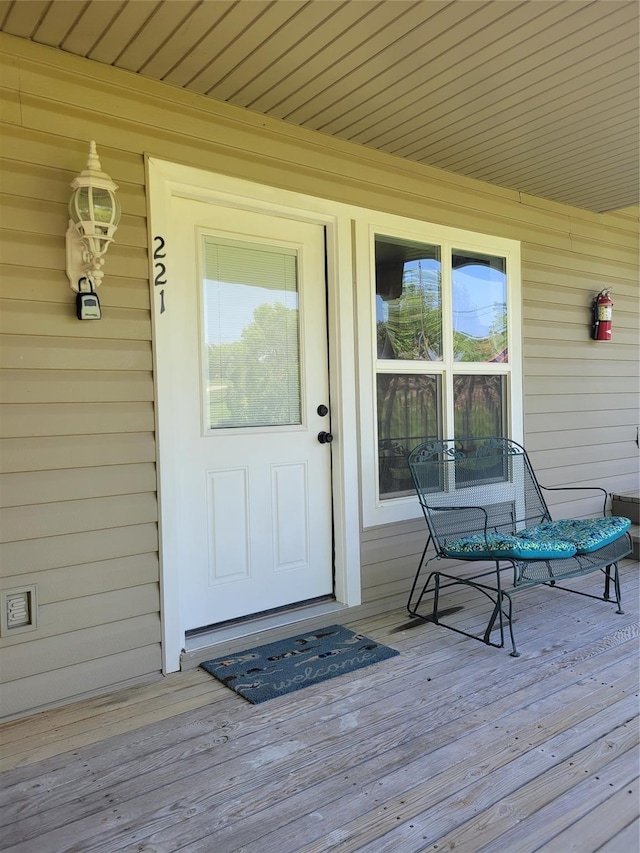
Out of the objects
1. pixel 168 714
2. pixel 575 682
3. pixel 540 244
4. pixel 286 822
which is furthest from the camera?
pixel 540 244

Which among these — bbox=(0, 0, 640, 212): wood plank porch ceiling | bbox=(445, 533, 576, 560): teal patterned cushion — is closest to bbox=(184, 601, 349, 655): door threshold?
bbox=(445, 533, 576, 560): teal patterned cushion

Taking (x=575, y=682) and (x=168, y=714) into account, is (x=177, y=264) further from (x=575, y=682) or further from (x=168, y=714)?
(x=575, y=682)

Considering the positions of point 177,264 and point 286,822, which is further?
point 177,264

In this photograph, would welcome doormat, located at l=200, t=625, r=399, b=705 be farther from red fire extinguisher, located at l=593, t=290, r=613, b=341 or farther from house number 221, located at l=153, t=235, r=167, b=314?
red fire extinguisher, located at l=593, t=290, r=613, b=341

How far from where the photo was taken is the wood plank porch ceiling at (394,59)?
2.05m

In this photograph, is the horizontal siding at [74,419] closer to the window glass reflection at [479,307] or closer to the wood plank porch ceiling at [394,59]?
the wood plank porch ceiling at [394,59]

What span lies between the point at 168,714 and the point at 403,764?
891mm

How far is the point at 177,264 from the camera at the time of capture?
2656 mm

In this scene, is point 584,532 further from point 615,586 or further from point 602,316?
point 602,316

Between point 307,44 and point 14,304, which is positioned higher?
point 307,44

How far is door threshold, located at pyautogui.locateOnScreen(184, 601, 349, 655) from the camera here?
268 centimetres

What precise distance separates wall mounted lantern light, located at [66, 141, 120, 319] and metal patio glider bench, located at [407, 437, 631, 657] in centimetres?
184

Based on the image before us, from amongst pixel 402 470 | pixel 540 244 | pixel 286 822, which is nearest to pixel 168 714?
pixel 286 822

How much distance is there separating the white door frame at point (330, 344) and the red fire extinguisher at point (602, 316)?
2.35 meters
